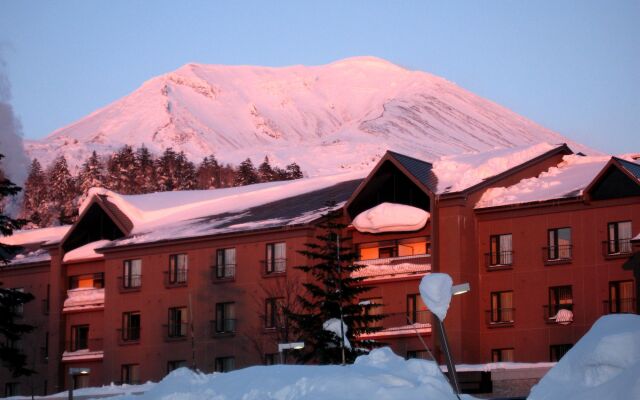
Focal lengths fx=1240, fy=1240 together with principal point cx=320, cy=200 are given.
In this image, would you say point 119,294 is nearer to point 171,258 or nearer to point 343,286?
point 171,258

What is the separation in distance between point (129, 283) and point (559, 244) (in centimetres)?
2338

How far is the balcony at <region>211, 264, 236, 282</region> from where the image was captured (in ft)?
207

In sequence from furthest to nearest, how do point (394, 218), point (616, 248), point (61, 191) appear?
point (61, 191) → point (394, 218) → point (616, 248)

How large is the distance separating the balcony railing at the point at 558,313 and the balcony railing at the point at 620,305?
170 centimetres

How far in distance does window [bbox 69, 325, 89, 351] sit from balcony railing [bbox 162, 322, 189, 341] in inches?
285

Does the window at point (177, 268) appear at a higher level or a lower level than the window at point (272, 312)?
higher

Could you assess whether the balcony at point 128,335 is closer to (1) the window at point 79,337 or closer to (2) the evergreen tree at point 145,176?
(1) the window at point 79,337

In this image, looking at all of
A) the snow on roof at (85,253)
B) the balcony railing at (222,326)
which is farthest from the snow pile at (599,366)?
the snow on roof at (85,253)

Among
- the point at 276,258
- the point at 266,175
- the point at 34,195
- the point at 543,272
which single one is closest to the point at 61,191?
the point at 34,195

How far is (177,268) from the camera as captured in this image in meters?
64.9

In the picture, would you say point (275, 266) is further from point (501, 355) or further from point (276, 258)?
point (501, 355)

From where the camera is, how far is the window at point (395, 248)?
198ft

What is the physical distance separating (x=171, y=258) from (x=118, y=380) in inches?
275

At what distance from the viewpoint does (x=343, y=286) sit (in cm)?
4897
